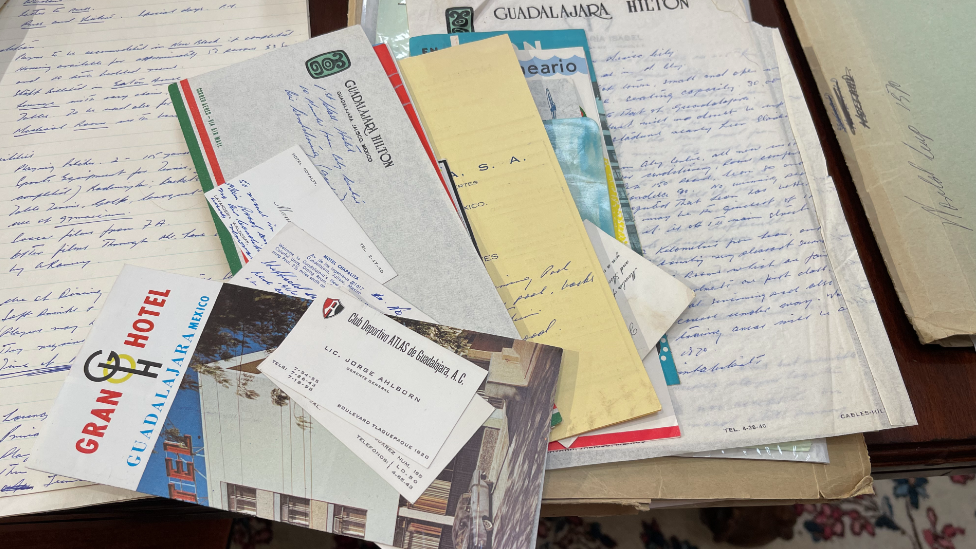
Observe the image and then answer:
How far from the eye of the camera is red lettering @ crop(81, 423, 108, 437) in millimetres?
437

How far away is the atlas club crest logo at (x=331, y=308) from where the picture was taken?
0.47 metres

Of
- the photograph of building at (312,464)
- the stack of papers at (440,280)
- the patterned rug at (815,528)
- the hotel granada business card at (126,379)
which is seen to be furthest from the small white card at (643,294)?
the patterned rug at (815,528)

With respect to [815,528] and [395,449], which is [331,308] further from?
[815,528]

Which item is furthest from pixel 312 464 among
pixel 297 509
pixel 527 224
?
pixel 527 224

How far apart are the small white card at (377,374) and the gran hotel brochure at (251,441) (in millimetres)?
15

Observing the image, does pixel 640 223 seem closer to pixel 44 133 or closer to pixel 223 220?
pixel 223 220

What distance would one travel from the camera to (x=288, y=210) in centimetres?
51

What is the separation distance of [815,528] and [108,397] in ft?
3.36

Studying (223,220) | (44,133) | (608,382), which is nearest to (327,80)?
(223,220)

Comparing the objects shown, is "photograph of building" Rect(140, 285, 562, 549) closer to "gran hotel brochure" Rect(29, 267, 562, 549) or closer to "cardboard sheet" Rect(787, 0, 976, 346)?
"gran hotel brochure" Rect(29, 267, 562, 549)

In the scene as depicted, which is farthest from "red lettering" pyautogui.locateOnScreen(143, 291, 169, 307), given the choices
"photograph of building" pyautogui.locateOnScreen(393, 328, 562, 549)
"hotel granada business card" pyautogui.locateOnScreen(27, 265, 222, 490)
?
"photograph of building" pyautogui.locateOnScreen(393, 328, 562, 549)

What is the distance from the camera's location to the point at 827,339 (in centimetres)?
52

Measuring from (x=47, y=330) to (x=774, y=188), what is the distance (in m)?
0.66

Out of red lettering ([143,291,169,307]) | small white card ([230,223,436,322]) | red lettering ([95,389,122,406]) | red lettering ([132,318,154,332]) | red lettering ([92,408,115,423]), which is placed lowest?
red lettering ([92,408,115,423])
